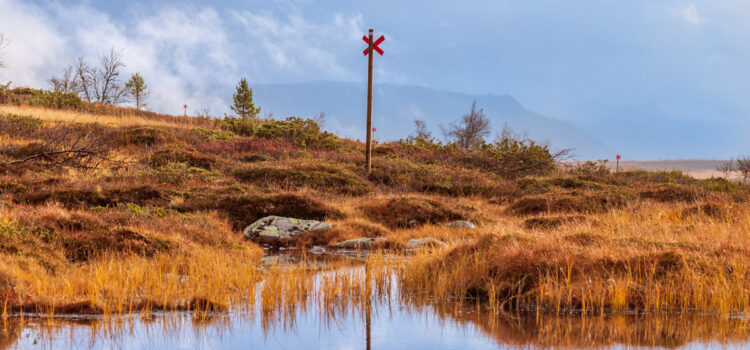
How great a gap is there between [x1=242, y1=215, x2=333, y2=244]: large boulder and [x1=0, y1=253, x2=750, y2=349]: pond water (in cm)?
714

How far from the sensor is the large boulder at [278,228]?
14.2m

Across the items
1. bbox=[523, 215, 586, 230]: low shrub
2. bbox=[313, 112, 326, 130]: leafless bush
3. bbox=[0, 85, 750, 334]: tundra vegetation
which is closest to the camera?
bbox=[0, 85, 750, 334]: tundra vegetation

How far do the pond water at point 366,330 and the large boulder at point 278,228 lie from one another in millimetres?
7139

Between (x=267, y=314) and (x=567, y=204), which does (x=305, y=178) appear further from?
(x=267, y=314)

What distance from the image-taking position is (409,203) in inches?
698

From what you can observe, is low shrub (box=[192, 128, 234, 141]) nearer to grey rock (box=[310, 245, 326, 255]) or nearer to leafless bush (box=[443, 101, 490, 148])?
grey rock (box=[310, 245, 326, 255])

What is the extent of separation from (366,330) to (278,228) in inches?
343

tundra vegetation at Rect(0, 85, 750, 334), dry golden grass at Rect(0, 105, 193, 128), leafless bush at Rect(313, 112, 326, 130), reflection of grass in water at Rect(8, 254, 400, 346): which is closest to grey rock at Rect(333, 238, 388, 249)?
tundra vegetation at Rect(0, 85, 750, 334)

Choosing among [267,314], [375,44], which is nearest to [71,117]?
[375,44]

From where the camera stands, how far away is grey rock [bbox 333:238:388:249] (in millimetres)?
13492

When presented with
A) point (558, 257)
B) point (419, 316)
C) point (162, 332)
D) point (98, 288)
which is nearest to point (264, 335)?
point (162, 332)

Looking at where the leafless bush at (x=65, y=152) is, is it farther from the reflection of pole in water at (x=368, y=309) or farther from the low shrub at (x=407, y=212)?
the low shrub at (x=407, y=212)

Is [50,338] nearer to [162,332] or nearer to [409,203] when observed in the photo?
[162,332]

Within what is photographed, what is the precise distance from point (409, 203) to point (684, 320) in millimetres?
11398
